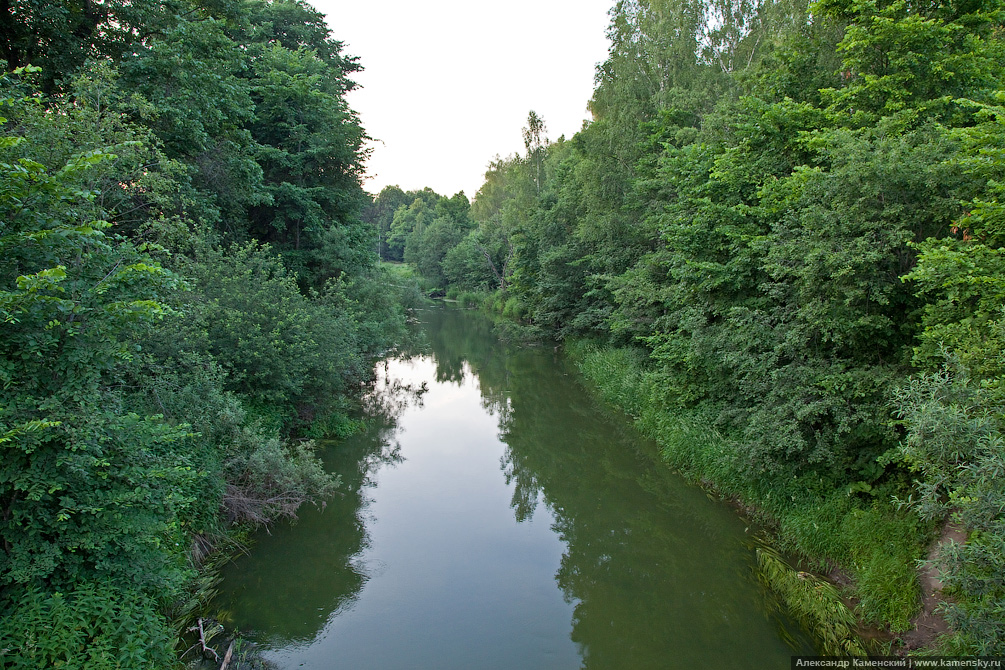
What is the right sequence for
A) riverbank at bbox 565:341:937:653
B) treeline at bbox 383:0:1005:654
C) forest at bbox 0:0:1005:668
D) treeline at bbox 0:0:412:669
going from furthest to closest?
1. riverbank at bbox 565:341:937:653
2. treeline at bbox 383:0:1005:654
3. forest at bbox 0:0:1005:668
4. treeline at bbox 0:0:412:669

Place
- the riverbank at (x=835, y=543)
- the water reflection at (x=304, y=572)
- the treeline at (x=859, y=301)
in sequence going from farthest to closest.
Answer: the water reflection at (x=304, y=572) < the riverbank at (x=835, y=543) < the treeline at (x=859, y=301)

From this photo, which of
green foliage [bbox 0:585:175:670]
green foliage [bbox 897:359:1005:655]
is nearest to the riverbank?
→ green foliage [bbox 897:359:1005:655]

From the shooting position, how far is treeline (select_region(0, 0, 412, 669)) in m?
5.05

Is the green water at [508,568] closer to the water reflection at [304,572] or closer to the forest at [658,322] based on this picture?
the water reflection at [304,572]

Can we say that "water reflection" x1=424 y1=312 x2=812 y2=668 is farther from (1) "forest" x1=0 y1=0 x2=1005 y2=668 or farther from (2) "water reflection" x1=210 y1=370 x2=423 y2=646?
(2) "water reflection" x1=210 y1=370 x2=423 y2=646

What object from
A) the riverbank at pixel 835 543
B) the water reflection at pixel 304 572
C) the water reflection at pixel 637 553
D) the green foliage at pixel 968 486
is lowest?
the water reflection at pixel 304 572

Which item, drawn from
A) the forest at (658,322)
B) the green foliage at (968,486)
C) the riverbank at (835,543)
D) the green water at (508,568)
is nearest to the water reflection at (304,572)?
the green water at (508,568)

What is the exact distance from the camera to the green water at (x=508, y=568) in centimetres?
710

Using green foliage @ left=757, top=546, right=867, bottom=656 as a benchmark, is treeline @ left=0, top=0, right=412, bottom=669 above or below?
above

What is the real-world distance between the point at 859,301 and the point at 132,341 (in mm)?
10436

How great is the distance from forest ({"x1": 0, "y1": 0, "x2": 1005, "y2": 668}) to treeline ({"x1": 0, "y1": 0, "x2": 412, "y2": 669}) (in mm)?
42

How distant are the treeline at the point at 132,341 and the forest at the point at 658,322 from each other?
42mm

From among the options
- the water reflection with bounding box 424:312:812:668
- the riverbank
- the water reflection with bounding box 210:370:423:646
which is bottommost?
the water reflection with bounding box 210:370:423:646

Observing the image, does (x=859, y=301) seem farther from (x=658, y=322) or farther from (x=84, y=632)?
(x=84, y=632)
